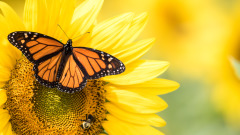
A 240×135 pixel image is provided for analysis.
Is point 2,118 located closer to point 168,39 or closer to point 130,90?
point 130,90

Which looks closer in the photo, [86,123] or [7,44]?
[7,44]

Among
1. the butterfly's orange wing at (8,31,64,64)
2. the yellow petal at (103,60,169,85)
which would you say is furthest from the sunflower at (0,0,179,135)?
the butterfly's orange wing at (8,31,64,64)

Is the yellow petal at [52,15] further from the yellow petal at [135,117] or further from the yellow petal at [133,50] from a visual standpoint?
the yellow petal at [135,117]

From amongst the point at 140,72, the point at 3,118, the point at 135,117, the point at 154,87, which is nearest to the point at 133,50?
the point at 140,72

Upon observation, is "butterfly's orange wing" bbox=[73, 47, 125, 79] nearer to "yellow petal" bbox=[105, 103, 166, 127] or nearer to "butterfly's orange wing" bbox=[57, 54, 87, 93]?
"butterfly's orange wing" bbox=[57, 54, 87, 93]

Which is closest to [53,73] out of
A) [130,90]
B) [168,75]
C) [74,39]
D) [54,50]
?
[54,50]

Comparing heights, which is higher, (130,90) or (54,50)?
(54,50)
